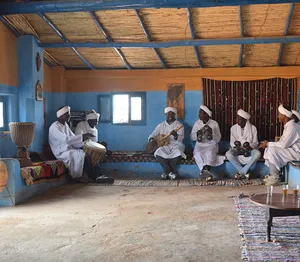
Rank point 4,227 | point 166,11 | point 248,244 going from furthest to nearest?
point 166,11 → point 4,227 → point 248,244

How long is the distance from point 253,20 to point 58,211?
15.9 feet

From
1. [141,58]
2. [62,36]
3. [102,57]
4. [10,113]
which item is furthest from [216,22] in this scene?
[10,113]

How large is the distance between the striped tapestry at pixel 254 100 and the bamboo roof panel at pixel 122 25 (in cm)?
228

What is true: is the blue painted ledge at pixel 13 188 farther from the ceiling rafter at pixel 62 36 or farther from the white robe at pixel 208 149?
the white robe at pixel 208 149

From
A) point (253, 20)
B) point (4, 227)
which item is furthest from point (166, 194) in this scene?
point (253, 20)

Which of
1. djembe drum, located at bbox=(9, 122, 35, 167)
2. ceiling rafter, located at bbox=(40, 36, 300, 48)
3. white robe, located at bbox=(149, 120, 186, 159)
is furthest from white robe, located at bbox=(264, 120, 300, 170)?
djembe drum, located at bbox=(9, 122, 35, 167)

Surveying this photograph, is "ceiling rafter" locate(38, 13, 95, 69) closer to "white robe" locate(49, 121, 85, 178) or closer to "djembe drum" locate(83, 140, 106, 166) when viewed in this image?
"white robe" locate(49, 121, 85, 178)

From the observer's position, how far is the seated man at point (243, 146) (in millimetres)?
8602

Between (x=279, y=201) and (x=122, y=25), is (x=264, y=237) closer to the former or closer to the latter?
(x=279, y=201)

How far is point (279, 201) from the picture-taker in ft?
14.8

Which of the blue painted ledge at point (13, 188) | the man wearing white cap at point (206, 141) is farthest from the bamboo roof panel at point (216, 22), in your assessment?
the blue painted ledge at point (13, 188)

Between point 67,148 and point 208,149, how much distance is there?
2.95 m

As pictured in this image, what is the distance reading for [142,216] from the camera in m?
5.62

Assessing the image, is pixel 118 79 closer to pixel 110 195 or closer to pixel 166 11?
pixel 166 11
